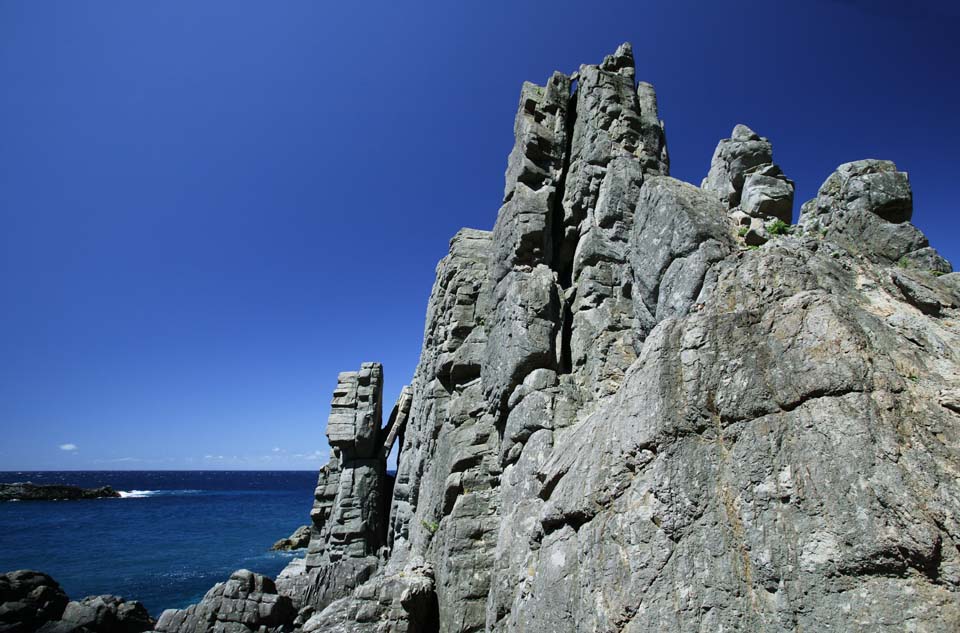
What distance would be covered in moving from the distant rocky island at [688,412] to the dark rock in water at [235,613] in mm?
8659

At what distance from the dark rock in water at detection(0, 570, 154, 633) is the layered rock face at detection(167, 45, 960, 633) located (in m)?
16.3

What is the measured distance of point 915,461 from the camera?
20.1ft

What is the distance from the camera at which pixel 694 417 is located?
8148mm

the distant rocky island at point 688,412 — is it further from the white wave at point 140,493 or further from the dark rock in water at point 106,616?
the white wave at point 140,493

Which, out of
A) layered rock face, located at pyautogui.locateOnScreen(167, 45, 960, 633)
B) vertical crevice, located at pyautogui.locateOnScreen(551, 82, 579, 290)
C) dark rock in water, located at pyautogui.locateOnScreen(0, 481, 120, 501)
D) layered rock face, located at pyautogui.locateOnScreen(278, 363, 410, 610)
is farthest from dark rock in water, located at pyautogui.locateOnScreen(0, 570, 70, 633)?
dark rock in water, located at pyautogui.locateOnScreen(0, 481, 120, 501)

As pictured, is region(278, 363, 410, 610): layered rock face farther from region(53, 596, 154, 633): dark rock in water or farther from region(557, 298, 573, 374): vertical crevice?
region(557, 298, 573, 374): vertical crevice

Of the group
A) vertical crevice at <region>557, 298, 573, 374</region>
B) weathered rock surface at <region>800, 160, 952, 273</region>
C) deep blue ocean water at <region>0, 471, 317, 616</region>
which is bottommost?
deep blue ocean water at <region>0, 471, 317, 616</region>

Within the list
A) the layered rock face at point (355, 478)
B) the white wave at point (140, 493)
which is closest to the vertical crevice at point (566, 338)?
the layered rock face at point (355, 478)

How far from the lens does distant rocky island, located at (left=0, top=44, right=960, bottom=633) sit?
6.23 m

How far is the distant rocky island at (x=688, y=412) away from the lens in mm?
6234

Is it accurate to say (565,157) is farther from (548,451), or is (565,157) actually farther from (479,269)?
(548,451)

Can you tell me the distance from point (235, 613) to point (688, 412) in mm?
24572

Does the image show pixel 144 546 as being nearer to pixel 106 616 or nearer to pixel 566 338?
pixel 106 616

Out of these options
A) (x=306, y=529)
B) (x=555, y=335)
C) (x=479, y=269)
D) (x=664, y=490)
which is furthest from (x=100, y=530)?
(x=664, y=490)
